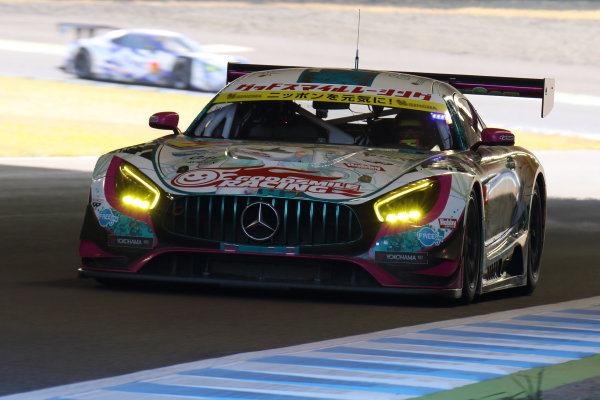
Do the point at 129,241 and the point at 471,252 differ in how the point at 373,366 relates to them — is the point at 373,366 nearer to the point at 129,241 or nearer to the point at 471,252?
the point at 129,241

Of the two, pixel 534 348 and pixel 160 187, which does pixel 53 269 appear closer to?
pixel 160 187

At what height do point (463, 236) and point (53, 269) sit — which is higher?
point (463, 236)

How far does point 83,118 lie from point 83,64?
417 centimetres

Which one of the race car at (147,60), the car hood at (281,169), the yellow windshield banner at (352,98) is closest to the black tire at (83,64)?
the race car at (147,60)

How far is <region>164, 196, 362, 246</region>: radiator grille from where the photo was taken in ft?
24.6

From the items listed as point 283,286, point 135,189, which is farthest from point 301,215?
point 135,189

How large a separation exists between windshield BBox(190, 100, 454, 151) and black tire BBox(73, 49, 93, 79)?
2362 centimetres

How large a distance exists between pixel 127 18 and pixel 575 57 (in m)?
12.8

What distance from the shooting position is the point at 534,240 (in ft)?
32.1

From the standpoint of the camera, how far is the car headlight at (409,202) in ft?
24.8

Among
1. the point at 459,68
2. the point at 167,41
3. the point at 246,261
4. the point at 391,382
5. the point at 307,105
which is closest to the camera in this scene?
the point at 391,382

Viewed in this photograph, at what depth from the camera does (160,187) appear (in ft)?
25.3

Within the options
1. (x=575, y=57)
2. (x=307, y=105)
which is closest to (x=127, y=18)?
(x=575, y=57)

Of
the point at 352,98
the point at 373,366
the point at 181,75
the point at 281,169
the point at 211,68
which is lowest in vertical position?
the point at 181,75
